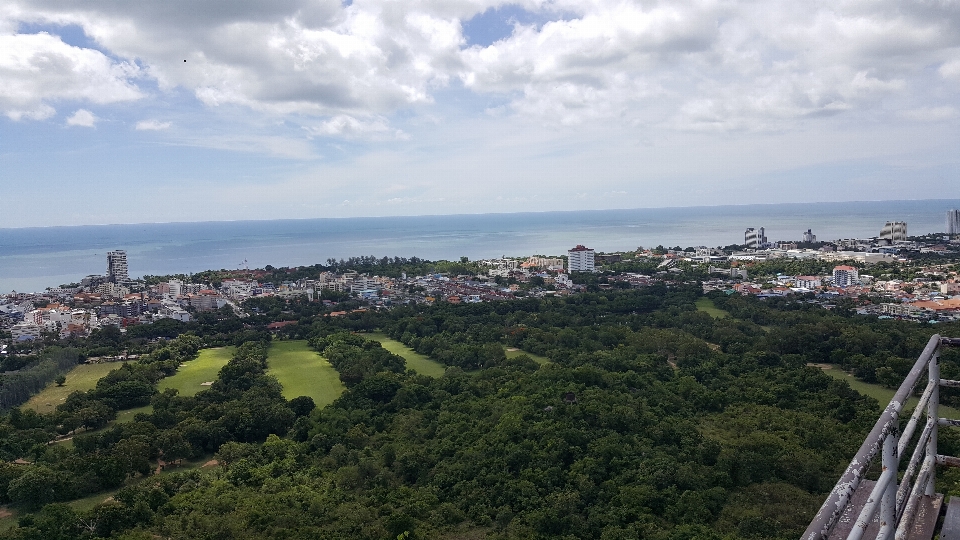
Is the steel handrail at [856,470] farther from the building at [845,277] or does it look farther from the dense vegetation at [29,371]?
the building at [845,277]

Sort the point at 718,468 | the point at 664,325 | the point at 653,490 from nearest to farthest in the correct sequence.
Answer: the point at 653,490 < the point at 718,468 < the point at 664,325

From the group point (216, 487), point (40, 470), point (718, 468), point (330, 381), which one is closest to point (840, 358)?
point (718, 468)

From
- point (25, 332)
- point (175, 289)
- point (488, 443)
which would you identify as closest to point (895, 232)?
point (488, 443)

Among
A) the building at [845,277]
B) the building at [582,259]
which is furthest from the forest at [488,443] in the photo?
the building at [582,259]

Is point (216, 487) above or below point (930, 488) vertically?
below

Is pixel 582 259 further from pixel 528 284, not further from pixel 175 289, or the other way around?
pixel 175 289

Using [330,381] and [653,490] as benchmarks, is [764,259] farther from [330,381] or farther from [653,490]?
[653,490]

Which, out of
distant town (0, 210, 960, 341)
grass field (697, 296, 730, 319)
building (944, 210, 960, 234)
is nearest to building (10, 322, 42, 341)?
distant town (0, 210, 960, 341)
